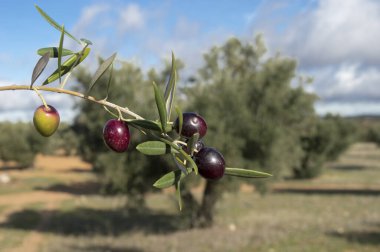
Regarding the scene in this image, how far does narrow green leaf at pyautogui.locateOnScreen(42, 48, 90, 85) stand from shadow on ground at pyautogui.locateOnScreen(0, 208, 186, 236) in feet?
53.2

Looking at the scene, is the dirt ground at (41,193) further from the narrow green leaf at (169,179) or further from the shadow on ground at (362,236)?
the narrow green leaf at (169,179)

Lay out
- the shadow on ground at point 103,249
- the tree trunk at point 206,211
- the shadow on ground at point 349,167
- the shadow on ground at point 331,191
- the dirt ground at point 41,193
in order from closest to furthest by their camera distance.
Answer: the shadow on ground at point 103,249
the tree trunk at point 206,211
the dirt ground at point 41,193
the shadow on ground at point 331,191
the shadow on ground at point 349,167

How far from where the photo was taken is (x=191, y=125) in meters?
0.88

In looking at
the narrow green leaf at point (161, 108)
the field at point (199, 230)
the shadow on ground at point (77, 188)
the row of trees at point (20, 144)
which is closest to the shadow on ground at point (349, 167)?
the field at point (199, 230)

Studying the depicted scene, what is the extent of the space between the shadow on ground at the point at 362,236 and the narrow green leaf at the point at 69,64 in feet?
44.9

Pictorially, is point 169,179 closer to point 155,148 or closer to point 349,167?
point 155,148

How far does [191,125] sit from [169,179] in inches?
4.3

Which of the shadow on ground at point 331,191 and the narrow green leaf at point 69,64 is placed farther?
the shadow on ground at point 331,191

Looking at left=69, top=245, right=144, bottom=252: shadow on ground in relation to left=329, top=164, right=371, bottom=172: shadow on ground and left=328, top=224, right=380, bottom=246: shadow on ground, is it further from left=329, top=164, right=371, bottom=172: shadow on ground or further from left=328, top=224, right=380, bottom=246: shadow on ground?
left=329, top=164, right=371, bottom=172: shadow on ground

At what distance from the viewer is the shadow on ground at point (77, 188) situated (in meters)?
29.5

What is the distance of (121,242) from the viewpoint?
1496 cm

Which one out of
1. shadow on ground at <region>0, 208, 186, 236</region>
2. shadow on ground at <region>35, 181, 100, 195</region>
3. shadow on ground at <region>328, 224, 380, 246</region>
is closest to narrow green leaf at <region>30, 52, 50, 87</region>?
shadow on ground at <region>328, 224, 380, 246</region>

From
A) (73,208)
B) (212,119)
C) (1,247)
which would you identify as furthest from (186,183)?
(73,208)

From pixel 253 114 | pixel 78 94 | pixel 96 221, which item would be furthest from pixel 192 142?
pixel 96 221
